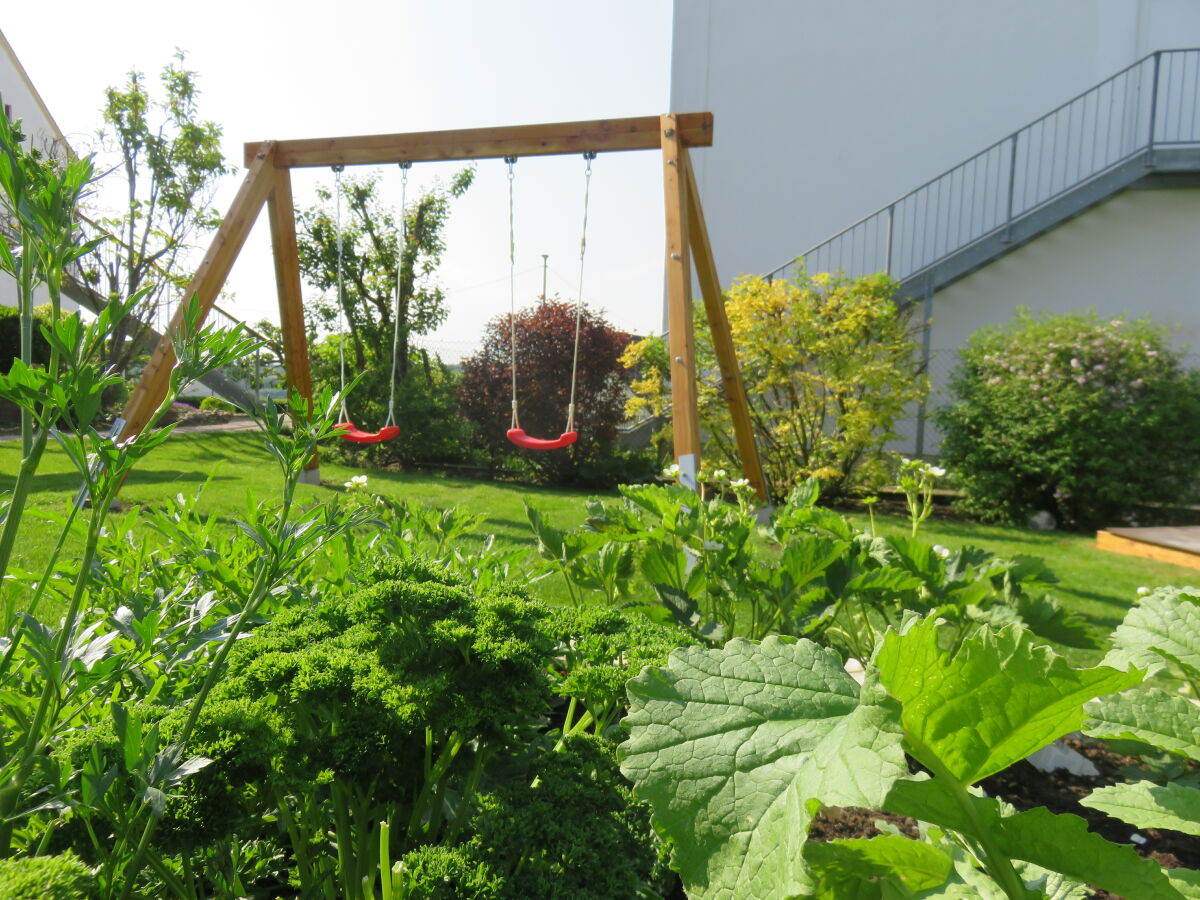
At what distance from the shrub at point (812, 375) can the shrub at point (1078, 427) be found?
2.50ft

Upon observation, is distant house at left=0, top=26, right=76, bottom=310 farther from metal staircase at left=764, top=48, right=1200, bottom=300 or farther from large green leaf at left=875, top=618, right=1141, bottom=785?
large green leaf at left=875, top=618, right=1141, bottom=785

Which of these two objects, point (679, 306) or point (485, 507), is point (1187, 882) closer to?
point (679, 306)

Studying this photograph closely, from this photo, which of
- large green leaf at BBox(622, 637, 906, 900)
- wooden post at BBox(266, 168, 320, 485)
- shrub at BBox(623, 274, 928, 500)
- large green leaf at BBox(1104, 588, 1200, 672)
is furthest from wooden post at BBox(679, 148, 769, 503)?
large green leaf at BBox(622, 637, 906, 900)

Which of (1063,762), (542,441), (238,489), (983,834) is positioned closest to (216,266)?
(238,489)

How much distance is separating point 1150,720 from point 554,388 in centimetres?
856

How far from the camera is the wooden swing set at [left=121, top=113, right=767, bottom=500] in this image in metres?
4.31

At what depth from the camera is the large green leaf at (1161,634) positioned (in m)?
0.85

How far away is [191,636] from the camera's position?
0.88 m

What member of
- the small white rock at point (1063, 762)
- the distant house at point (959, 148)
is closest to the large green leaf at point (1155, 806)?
the small white rock at point (1063, 762)

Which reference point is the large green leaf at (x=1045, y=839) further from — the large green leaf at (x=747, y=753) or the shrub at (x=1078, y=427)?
the shrub at (x=1078, y=427)

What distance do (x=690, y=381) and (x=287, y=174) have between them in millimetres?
3514

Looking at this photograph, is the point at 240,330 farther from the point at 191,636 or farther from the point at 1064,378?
the point at 1064,378

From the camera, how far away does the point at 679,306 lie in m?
4.33

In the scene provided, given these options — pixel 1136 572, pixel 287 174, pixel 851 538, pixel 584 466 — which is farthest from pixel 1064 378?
pixel 287 174
